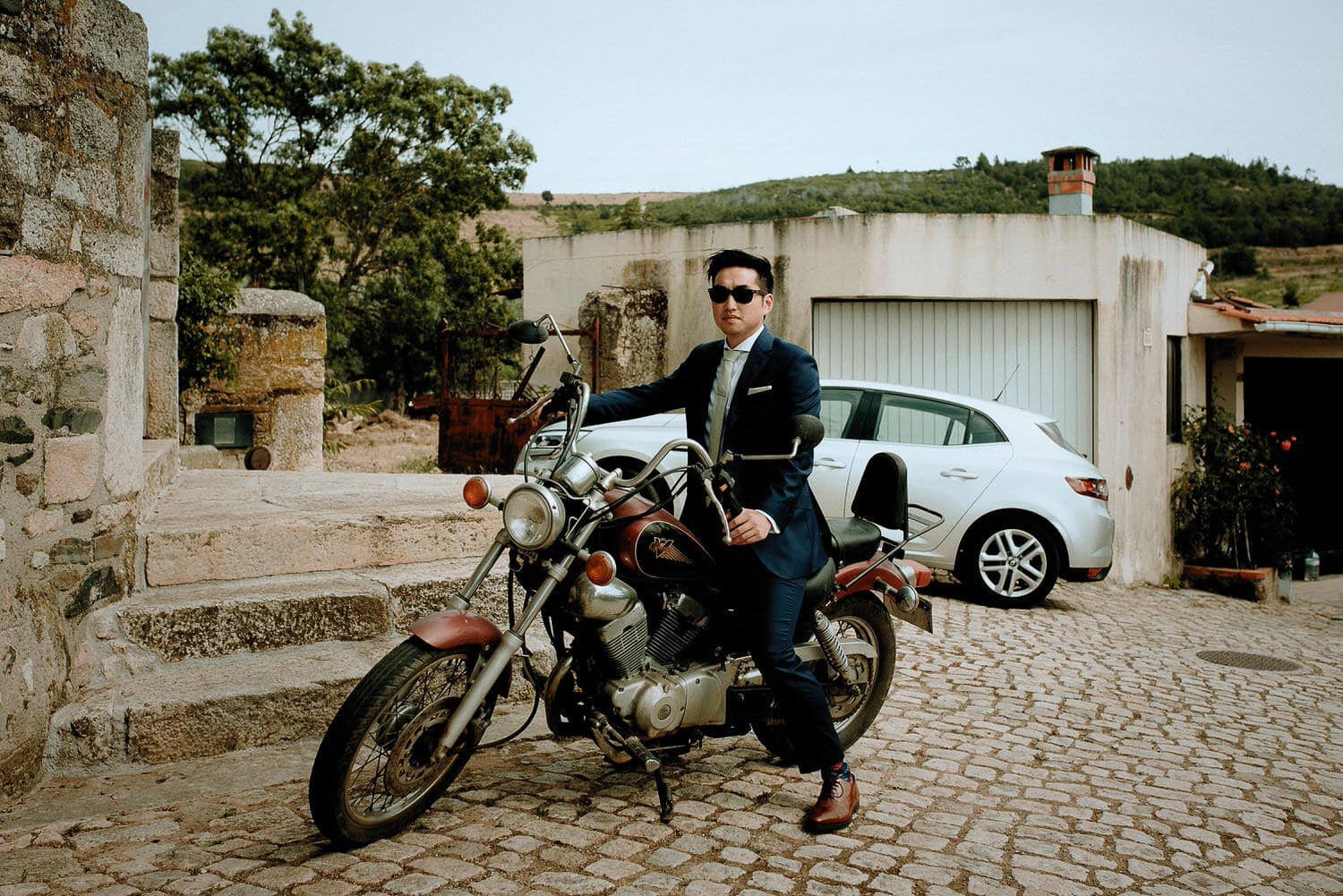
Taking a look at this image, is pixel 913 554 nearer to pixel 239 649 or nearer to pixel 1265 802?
pixel 1265 802

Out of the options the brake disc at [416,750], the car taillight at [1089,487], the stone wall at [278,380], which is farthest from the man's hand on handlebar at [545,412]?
the stone wall at [278,380]

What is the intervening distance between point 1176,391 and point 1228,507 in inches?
63.4

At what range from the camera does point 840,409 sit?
9133mm

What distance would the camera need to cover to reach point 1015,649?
6.94 meters

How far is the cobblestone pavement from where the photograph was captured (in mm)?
3211

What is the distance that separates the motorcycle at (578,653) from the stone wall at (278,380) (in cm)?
793

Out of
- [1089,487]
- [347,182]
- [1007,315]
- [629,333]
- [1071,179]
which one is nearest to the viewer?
[1089,487]

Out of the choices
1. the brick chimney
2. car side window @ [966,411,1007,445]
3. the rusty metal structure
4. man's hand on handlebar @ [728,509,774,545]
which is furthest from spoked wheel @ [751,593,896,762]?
the brick chimney

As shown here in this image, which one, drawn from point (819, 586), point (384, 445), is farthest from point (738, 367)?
point (384, 445)

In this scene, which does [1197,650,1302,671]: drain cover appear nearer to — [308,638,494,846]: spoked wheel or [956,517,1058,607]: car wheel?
[956,517,1058,607]: car wheel

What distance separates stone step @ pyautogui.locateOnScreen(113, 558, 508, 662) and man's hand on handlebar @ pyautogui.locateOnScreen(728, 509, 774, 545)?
4.71 ft

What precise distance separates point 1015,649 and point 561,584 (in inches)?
172

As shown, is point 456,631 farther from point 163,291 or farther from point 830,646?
point 163,291

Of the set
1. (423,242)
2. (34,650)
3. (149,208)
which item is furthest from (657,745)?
(423,242)
